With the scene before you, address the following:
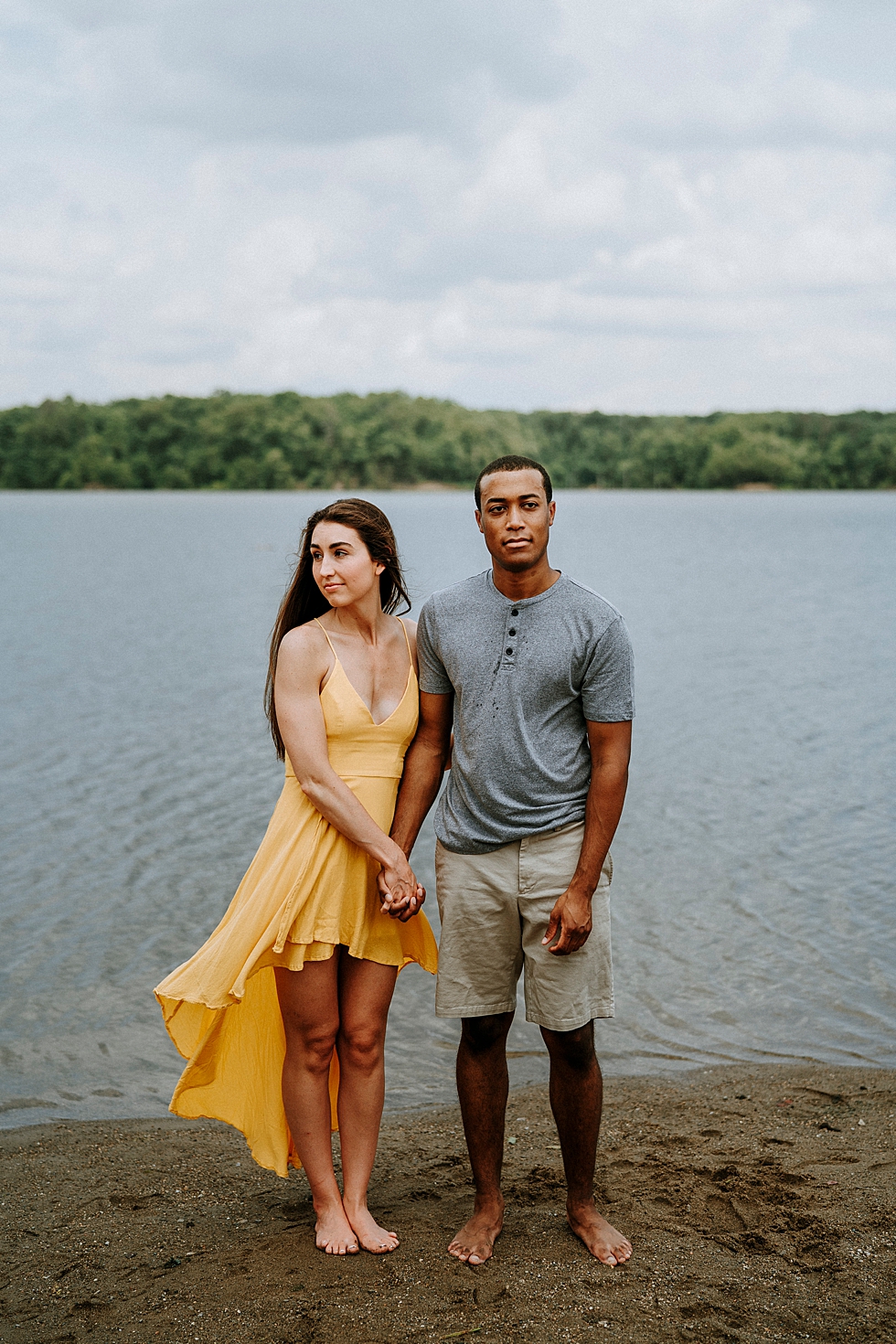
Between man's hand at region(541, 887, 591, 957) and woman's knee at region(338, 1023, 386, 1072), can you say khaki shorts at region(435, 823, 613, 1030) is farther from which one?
woman's knee at region(338, 1023, 386, 1072)

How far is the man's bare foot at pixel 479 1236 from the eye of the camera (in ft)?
11.9

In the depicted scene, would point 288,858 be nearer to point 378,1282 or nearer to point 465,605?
point 465,605

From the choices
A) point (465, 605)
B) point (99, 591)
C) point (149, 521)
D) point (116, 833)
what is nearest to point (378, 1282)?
point (465, 605)

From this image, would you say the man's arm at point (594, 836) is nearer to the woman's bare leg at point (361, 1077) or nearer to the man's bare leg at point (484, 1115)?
the man's bare leg at point (484, 1115)

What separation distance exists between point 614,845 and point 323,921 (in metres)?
5.93

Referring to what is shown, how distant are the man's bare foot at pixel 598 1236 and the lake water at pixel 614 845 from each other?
74.5 inches

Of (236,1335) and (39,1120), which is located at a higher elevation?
(236,1335)

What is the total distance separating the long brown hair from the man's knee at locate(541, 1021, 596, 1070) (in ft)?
3.89

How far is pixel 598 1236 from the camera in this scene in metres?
3.67

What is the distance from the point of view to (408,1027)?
6.34 metres

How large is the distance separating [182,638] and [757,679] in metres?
9.67

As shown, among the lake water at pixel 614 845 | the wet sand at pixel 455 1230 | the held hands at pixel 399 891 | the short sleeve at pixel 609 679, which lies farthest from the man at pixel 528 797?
the lake water at pixel 614 845

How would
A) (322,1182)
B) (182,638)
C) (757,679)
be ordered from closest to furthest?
(322,1182) < (757,679) < (182,638)

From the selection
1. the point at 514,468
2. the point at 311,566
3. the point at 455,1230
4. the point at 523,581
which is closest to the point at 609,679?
the point at 523,581
